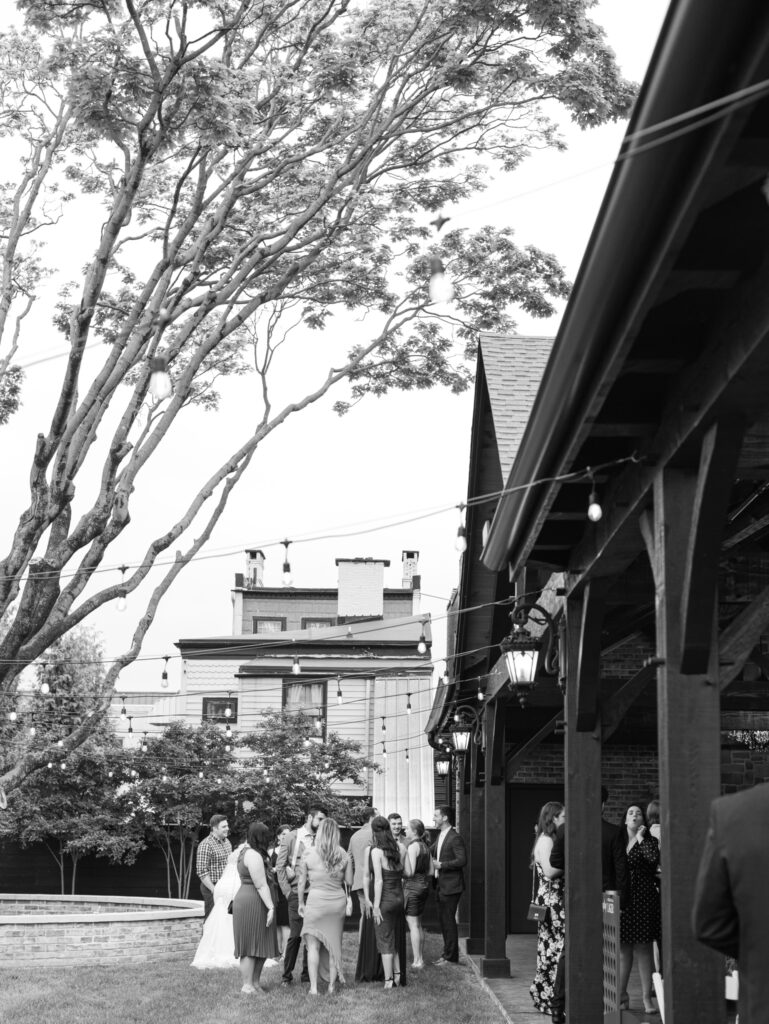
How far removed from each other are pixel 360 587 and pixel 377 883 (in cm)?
2474

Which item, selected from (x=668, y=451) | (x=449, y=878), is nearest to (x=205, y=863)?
(x=449, y=878)

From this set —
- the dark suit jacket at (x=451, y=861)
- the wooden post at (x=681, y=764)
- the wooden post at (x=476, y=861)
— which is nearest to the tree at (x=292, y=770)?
the wooden post at (x=476, y=861)

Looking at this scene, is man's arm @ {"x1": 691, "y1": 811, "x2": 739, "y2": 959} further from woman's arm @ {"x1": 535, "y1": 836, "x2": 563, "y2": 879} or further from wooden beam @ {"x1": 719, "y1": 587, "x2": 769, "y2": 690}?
woman's arm @ {"x1": 535, "y1": 836, "x2": 563, "y2": 879}

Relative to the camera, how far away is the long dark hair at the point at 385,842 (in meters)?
12.3

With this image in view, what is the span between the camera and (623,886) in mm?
9352

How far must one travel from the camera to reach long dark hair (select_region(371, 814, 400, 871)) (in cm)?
1226

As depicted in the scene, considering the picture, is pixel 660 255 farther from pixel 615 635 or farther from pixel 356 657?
pixel 356 657

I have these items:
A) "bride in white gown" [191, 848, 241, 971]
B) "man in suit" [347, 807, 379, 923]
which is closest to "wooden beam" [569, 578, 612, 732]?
"man in suit" [347, 807, 379, 923]

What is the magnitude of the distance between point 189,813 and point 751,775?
1358cm

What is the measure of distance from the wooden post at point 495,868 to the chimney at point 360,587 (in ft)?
77.8

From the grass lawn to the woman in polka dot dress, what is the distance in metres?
1.35

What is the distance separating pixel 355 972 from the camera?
1356cm

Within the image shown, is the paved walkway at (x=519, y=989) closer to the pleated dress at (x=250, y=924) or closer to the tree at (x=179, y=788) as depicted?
the pleated dress at (x=250, y=924)

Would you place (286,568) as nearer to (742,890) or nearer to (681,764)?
(681,764)
